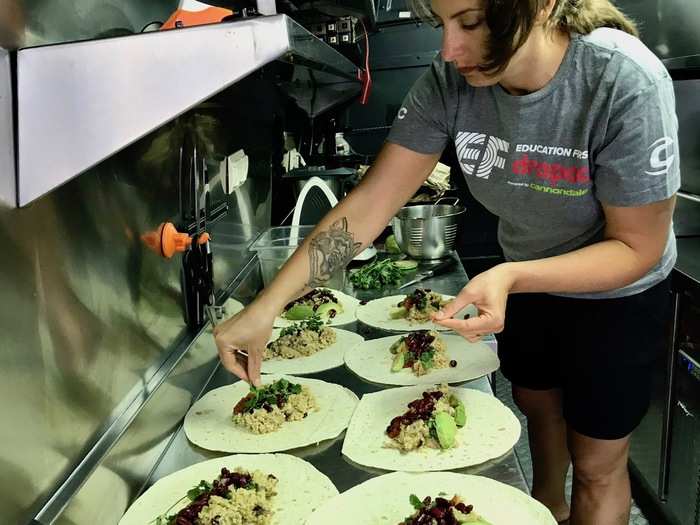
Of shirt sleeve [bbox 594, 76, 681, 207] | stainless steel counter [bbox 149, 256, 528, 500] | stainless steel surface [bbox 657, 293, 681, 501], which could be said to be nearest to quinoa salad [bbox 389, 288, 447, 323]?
stainless steel counter [bbox 149, 256, 528, 500]

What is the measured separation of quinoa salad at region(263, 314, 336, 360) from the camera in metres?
2.23

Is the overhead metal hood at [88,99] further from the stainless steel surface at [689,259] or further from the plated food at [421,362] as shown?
the stainless steel surface at [689,259]

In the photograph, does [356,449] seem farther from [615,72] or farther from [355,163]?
[355,163]

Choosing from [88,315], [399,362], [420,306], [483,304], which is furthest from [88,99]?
[420,306]

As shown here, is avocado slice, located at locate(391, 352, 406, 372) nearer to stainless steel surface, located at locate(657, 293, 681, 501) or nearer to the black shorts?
the black shorts

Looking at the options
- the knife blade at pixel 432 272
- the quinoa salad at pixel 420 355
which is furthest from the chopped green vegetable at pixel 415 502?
the knife blade at pixel 432 272

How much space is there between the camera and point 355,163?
431 cm

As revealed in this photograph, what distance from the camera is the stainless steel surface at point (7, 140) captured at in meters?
0.76

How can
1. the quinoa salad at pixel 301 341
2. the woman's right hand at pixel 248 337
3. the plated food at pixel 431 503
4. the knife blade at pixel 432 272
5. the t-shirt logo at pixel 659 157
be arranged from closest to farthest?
the plated food at pixel 431 503
the t-shirt logo at pixel 659 157
the woman's right hand at pixel 248 337
the quinoa salad at pixel 301 341
the knife blade at pixel 432 272

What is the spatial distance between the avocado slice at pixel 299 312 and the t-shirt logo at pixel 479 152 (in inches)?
39.0

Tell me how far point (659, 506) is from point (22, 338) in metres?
2.73

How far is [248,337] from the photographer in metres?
1.56

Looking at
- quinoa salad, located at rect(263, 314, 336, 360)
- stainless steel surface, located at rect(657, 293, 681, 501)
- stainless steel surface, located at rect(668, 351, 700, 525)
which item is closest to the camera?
quinoa salad, located at rect(263, 314, 336, 360)

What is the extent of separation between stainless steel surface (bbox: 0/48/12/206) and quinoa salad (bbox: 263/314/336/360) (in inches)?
56.9
